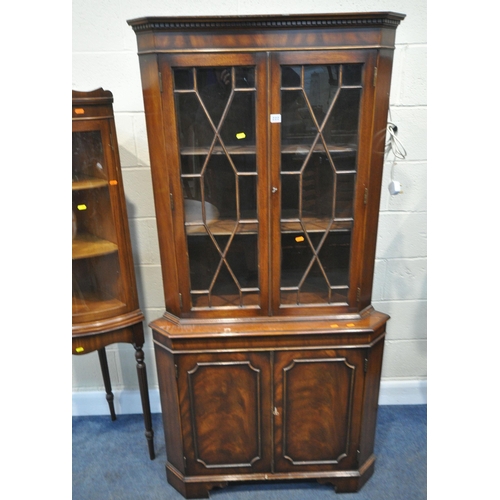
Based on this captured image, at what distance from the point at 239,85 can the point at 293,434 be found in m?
1.36

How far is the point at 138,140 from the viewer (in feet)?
6.10

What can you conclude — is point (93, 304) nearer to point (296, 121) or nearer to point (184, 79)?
point (184, 79)

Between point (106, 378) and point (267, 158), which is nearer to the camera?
point (267, 158)

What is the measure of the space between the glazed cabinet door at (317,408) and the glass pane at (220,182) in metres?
0.34

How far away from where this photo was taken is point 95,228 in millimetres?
1747

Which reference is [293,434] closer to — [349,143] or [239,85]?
[349,143]

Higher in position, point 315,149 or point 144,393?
point 315,149

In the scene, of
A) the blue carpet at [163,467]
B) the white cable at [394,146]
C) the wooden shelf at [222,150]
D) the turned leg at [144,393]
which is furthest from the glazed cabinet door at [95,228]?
the white cable at [394,146]

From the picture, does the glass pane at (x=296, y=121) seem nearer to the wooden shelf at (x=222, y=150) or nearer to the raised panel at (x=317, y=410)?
the wooden shelf at (x=222, y=150)

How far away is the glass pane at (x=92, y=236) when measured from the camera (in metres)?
1.63

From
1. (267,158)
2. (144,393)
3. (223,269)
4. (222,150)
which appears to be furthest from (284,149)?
(144,393)

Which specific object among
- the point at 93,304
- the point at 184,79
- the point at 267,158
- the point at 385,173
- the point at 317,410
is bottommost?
the point at 317,410

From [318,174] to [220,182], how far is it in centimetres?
35

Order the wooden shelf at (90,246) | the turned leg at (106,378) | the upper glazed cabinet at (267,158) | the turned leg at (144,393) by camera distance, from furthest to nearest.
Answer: the turned leg at (106,378) < the turned leg at (144,393) < the wooden shelf at (90,246) < the upper glazed cabinet at (267,158)
